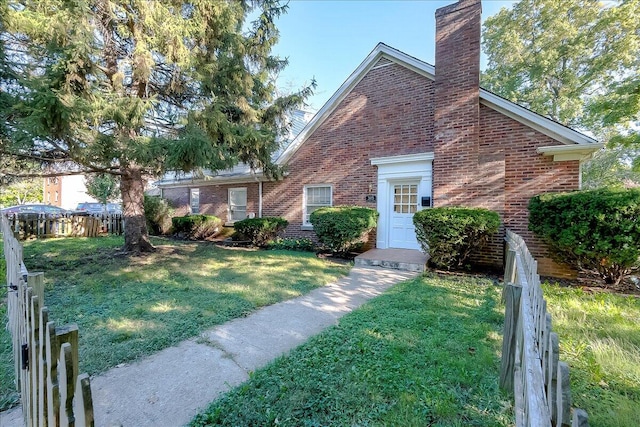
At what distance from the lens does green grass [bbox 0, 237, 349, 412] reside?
11.1ft

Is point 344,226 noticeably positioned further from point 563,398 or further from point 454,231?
point 563,398

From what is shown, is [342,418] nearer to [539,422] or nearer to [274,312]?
[539,422]

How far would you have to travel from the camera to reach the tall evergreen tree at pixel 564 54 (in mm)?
13664

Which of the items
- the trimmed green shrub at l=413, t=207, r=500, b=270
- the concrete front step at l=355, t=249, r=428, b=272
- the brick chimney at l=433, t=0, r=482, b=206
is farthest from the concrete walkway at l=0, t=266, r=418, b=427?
the brick chimney at l=433, t=0, r=482, b=206

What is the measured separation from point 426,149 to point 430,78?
6.83 feet

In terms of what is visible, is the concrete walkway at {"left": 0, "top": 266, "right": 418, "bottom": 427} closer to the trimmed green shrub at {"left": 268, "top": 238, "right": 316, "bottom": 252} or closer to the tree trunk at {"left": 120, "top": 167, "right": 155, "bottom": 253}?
the trimmed green shrub at {"left": 268, "top": 238, "right": 316, "bottom": 252}

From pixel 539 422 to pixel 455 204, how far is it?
7.35 metres

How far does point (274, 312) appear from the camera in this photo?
→ 4375 mm

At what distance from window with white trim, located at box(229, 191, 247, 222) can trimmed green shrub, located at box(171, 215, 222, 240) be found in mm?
711

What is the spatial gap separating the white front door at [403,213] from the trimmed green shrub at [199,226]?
843cm

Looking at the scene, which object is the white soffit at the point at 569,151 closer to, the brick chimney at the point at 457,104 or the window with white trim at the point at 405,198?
the brick chimney at the point at 457,104

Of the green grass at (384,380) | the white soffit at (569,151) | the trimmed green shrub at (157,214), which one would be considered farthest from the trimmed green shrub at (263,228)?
the white soffit at (569,151)

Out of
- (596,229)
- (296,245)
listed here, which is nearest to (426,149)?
(596,229)

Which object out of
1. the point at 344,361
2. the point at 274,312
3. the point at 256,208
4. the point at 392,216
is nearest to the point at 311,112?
the point at 256,208
